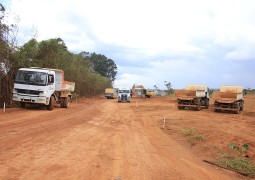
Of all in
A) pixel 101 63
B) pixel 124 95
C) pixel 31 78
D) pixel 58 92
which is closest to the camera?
pixel 31 78

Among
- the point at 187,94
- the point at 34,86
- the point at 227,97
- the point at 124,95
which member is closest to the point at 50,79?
the point at 34,86

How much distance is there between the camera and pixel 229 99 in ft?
101

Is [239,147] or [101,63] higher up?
[101,63]

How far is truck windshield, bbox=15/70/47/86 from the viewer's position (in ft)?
77.2

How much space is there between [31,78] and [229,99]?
17403mm

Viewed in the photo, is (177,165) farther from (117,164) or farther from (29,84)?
(29,84)

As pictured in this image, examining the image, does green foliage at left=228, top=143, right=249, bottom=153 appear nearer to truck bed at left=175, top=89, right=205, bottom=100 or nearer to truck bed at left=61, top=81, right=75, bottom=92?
truck bed at left=61, top=81, right=75, bottom=92

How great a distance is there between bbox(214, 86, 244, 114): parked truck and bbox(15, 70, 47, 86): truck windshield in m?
15.9

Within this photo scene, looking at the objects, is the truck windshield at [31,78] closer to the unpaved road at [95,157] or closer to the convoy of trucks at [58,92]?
the convoy of trucks at [58,92]

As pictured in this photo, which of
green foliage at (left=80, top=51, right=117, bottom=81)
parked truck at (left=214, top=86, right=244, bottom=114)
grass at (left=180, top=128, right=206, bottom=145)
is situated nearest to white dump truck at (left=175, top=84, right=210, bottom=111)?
parked truck at (left=214, top=86, right=244, bottom=114)

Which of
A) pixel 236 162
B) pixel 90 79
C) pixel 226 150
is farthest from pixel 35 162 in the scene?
pixel 90 79

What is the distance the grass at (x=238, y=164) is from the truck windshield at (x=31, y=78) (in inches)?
608

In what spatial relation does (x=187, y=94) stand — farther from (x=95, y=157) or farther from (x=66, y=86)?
(x=95, y=157)

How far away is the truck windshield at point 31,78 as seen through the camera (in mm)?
23531
